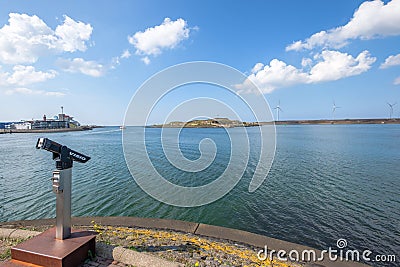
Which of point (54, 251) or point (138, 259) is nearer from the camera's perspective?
point (54, 251)

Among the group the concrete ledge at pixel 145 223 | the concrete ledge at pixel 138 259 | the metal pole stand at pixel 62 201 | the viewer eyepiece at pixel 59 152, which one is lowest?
the concrete ledge at pixel 145 223

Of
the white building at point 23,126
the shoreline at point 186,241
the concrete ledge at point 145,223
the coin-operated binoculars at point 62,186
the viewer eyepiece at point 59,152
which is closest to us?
the viewer eyepiece at point 59,152

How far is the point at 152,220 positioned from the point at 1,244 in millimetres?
3747

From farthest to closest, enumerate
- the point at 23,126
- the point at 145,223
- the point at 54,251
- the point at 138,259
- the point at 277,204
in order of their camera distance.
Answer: the point at 23,126 < the point at 277,204 < the point at 145,223 < the point at 138,259 < the point at 54,251

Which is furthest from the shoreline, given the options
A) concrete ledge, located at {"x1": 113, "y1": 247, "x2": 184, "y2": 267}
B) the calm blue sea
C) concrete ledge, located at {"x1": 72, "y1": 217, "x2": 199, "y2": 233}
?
the calm blue sea

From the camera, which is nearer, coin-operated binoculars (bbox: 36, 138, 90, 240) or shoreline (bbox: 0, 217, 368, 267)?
coin-operated binoculars (bbox: 36, 138, 90, 240)

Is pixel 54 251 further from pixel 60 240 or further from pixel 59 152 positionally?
pixel 59 152

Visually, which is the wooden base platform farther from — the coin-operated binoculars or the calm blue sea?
the calm blue sea

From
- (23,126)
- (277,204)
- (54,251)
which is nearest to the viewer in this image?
(54,251)

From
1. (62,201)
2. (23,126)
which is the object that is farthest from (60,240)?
(23,126)

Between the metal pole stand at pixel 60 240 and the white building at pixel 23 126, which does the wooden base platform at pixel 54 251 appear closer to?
the metal pole stand at pixel 60 240

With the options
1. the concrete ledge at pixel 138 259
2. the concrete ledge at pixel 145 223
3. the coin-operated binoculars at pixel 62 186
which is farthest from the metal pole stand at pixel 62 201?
the concrete ledge at pixel 145 223

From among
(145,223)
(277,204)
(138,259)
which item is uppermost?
(138,259)

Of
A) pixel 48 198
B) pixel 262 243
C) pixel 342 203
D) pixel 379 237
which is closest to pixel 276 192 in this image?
Result: pixel 342 203
